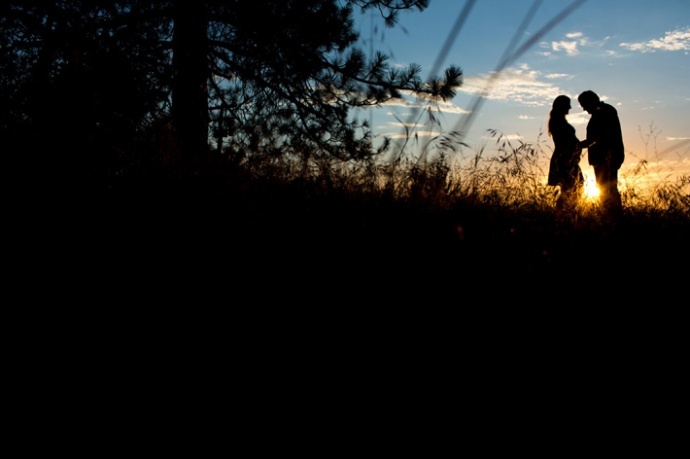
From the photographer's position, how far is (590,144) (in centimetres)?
511

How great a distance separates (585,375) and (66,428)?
190 centimetres

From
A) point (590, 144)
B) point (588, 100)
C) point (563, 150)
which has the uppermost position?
point (588, 100)

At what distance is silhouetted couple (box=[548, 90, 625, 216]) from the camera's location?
5184 mm

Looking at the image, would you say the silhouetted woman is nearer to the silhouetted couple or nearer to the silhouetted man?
the silhouetted couple

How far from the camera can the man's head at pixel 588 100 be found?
5559mm

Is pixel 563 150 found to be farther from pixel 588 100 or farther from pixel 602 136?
pixel 588 100

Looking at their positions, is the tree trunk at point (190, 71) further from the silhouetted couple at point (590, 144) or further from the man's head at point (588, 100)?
the man's head at point (588, 100)

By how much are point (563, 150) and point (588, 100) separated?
64cm

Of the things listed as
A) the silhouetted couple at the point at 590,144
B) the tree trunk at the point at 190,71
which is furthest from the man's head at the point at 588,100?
the tree trunk at the point at 190,71

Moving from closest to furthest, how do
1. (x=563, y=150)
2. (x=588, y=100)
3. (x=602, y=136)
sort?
(x=602, y=136)
(x=588, y=100)
(x=563, y=150)

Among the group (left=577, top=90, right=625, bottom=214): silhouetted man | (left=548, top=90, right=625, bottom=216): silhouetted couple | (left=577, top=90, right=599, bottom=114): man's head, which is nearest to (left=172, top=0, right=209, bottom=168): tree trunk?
(left=548, top=90, right=625, bottom=216): silhouetted couple

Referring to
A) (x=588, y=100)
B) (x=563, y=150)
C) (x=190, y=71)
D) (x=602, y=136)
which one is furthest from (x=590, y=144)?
(x=190, y=71)

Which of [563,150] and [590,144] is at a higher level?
[563,150]

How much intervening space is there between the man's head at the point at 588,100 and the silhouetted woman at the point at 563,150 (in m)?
0.29
